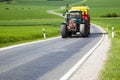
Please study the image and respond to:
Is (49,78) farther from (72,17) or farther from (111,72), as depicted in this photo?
(72,17)

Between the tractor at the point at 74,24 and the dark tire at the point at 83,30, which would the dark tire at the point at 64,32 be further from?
the dark tire at the point at 83,30

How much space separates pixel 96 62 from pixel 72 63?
40.1 inches

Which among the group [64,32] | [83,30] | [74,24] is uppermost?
[74,24]

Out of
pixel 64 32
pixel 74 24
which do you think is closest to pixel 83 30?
pixel 74 24

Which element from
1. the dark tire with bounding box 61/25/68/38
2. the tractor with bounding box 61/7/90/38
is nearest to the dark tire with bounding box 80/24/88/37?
the tractor with bounding box 61/7/90/38

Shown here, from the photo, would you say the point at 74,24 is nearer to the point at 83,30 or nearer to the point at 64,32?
Answer: the point at 83,30

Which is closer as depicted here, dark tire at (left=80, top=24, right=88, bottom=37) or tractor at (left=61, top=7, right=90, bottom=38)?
A: dark tire at (left=80, top=24, right=88, bottom=37)

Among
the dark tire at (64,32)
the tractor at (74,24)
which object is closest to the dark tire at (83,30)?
the tractor at (74,24)

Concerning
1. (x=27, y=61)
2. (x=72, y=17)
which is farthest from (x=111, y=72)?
(x=72, y=17)

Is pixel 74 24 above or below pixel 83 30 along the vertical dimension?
above

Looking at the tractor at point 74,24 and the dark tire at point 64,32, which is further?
the tractor at point 74,24

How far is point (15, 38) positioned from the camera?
30281 mm

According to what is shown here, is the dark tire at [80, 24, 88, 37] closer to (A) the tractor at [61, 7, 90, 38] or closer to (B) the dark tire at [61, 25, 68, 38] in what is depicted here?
(A) the tractor at [61, 7, 90, 38]

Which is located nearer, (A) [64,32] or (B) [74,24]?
(A) [64,32]
